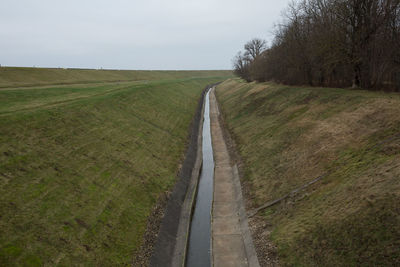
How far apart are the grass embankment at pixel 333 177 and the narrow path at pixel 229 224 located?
4.52 ft

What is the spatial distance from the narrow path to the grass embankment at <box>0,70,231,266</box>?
4.32 metres

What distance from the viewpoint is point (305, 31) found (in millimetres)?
44562

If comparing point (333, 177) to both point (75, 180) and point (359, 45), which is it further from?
point (359, 45)

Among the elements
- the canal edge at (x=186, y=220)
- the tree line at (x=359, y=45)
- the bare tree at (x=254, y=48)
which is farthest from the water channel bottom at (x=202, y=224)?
the bare tree at (x=254, y=48)

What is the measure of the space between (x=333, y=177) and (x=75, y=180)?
16.4 m

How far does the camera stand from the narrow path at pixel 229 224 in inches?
530

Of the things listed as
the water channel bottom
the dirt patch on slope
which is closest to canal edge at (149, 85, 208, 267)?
the water channel bottom

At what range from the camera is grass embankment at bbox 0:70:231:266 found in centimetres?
1166

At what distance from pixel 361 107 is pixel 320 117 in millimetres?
3704

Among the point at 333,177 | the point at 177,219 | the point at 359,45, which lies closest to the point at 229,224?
the point at 177,219

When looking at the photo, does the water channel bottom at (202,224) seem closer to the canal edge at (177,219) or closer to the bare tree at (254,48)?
the canal edge at (177,219)

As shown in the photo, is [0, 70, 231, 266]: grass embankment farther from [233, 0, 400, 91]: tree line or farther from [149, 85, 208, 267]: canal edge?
[233, 0, 400, 91]: tree line

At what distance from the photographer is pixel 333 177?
15625 millimetres

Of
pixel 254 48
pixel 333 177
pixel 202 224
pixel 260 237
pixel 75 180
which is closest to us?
pixel 260 237
